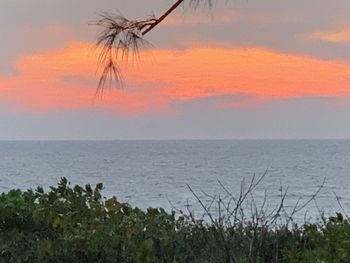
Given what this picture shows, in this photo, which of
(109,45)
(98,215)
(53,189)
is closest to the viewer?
(109,45)

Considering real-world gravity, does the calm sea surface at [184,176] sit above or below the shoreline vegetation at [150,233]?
below

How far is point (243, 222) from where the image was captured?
4.36m

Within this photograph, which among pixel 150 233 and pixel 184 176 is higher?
pixel 150 233

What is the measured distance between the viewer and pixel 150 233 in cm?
447

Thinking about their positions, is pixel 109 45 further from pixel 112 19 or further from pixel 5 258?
pixel 5 258

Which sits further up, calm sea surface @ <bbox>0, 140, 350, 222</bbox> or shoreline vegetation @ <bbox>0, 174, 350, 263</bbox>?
shoreline vegetation @ <bbox>0, 174, 350, 263</bbox>

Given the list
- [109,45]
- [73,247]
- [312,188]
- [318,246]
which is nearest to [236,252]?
[318,246]

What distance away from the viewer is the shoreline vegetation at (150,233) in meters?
3.93

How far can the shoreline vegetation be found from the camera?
3.93 m

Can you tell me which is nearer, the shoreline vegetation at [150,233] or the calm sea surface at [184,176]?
the shoreline vegetation at [150,233]

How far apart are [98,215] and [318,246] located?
1.53 meters

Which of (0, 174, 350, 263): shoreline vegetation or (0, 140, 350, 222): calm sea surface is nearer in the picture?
(0, 174, 350, 263): shoreline vegetation

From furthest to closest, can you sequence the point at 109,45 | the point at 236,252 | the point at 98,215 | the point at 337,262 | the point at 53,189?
1. the point at 53,189
2. the point at 98,215
3. the point at 109,45
4. the point at 236,252
5. the point at 337,262

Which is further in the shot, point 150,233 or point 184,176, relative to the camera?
point 184,176
